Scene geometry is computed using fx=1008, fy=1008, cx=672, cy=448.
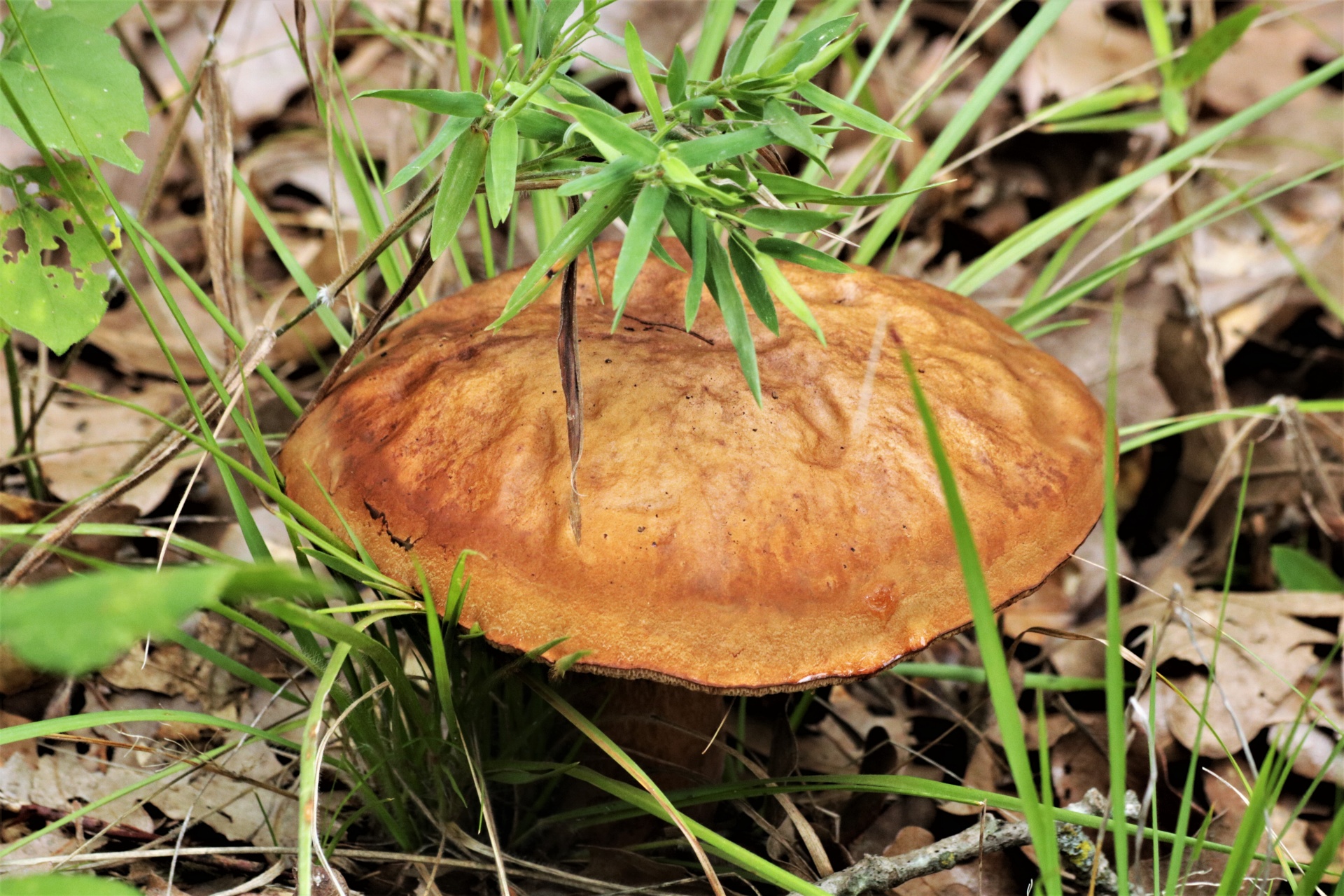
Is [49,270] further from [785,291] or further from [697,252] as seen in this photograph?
[785,291]

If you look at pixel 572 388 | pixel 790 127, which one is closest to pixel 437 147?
pixel 572 388

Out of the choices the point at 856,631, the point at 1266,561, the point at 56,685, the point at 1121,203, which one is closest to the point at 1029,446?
the point at 856,631

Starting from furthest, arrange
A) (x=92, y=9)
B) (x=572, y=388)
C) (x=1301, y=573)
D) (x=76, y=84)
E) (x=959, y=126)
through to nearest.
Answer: (x=1301, y=573), (x=959, y=126), (x=92, y=9), (x=76, y=84), (x=572, y=388)

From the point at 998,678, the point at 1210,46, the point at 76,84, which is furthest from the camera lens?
the point at 1210,46

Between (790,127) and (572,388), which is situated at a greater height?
(790,127)

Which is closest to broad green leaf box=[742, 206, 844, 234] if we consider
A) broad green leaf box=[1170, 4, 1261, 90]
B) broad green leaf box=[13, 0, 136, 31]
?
broad green leaf box=[13, 0, 136, 31]

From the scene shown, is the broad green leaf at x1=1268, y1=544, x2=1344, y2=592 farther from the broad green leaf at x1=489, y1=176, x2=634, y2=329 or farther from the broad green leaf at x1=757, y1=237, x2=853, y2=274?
the broad green leaf at x1=489, y1=176, x2=634, y2=329

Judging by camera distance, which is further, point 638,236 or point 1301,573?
point 1301,573

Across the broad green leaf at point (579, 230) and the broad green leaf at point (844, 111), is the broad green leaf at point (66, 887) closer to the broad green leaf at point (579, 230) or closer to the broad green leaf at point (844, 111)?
the broad green leaf at point (579, 230)
